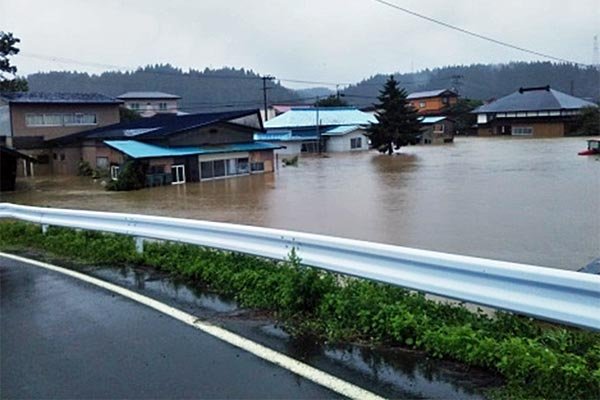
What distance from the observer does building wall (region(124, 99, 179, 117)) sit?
73625 mm

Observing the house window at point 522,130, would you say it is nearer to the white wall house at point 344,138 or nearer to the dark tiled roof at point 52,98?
the white wall house at point 344,138

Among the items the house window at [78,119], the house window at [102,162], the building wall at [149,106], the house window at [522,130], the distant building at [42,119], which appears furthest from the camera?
the building wall at [149,106]

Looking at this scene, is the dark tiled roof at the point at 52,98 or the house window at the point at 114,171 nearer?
the house window at the point at 114,171

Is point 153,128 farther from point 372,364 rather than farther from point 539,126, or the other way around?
point 539,126

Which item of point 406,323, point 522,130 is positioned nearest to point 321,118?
point 522,130

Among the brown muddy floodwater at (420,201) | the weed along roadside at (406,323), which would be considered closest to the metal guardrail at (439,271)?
the weed along roadside at (406,323)

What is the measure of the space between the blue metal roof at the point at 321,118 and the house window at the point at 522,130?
58.7 feet

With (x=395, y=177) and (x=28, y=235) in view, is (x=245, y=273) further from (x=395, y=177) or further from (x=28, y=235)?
(x=395, y=177)

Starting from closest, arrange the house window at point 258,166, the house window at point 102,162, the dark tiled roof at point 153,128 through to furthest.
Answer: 1. the dark tiled roof at point 153,128
2. the house window at point 102,162
3. the house window at point 258,166

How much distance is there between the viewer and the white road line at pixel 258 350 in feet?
9.50

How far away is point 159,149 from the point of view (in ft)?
112

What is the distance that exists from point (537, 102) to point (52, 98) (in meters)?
51.5

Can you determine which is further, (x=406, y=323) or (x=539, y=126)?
(x=539, y=126)

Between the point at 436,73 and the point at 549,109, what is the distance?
198 feet
